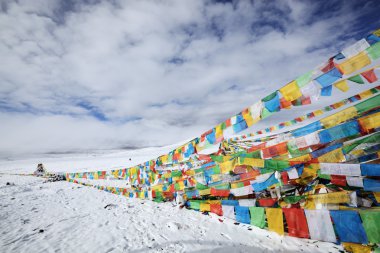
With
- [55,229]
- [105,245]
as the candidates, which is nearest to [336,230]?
[105,245]

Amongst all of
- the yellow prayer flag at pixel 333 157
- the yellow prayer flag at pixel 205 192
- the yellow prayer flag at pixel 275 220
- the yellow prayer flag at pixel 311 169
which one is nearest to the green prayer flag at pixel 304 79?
the yellow prayer flag at pixel 333 157

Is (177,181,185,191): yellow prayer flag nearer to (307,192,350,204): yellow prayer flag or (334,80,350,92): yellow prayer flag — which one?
(307,192,350,204): yellow prayer flag

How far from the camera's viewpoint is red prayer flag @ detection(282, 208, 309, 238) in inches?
139

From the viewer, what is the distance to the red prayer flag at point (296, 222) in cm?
352

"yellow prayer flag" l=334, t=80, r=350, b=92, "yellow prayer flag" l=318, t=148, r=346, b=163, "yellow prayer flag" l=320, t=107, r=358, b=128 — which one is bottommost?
"yellow prayer flag" l=318, t=148, r=346, b=163

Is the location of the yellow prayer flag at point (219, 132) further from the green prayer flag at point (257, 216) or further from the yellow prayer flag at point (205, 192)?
the yellow prayer flag at point (205, 192)

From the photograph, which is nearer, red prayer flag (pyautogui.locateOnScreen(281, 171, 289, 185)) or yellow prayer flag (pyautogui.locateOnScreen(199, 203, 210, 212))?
red prayer flag (pyautogui.locateOnScreen(281, 171, 289, 185))

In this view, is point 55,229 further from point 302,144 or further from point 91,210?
point 302,144

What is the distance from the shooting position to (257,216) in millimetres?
4176

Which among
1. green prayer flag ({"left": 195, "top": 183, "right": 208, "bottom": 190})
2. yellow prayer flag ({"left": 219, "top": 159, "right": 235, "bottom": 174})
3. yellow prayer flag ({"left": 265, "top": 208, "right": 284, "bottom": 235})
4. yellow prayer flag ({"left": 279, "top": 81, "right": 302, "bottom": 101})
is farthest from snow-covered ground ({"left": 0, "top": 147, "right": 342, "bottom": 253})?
yellow prayer flag ({"left": 279, "top": 81, "right": 302, "bottom": 101})

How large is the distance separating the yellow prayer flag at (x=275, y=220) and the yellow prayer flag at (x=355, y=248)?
3.29 feet

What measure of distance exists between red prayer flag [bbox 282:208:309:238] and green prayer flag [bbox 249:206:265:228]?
0.51 meters

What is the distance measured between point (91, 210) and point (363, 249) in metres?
7.01

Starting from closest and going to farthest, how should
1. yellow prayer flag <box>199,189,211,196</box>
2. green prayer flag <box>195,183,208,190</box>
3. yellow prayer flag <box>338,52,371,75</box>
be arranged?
yellow prayer flag <box>338,52,371,75</box> → yellow prayer flag <box>199,189,211,196</box> → green prayer flag <box>195,183,208,190</box>
